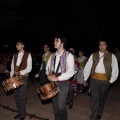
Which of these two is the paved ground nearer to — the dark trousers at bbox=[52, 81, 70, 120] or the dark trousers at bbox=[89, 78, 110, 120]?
the dark trousers at bbox=[89, 78, 110, 120]

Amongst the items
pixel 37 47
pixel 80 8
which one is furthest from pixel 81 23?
pixel 37 47

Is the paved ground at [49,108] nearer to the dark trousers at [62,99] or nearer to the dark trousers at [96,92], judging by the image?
the dark trousers at [96,92]

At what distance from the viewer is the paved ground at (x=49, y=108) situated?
5418 millimetres

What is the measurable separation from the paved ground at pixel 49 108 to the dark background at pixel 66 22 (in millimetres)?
13315

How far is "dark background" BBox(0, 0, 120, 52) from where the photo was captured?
79.5ft

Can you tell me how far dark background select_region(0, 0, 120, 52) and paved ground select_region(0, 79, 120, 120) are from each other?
13315 millimetres

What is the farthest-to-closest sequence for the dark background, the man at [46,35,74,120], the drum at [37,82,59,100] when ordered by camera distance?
the dark background, the man at [46,35,74,120], the drum at [37,82,59,100]

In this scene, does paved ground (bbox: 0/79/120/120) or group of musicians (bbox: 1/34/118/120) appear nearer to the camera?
group of musicians (bbox: 1/34/118/120)

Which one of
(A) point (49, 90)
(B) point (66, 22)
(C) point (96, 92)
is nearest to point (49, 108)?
(C) point (96, 92)

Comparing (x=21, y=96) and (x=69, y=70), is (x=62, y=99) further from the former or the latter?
(x=21, y=96)

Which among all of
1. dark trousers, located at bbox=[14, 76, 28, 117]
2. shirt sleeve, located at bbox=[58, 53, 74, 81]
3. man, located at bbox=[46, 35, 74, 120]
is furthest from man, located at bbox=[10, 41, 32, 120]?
shirt sleeve, located at bbox=[58, 53, 74, 81]

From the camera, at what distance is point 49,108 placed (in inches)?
238

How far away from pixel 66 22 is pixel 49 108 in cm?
2163

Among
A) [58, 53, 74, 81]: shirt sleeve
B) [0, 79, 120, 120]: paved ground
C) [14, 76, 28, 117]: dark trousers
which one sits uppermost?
[58, 53, 74, 81]: shirt sleeve
